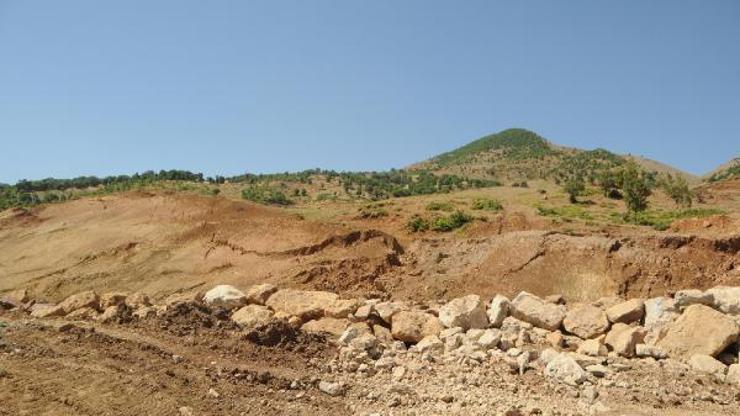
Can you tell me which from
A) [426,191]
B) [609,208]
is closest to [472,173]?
[426,191]

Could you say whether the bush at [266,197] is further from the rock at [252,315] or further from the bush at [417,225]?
the rock at [252,315]

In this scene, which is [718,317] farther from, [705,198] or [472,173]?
[472,173]

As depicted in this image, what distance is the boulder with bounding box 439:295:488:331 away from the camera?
1185 centimetres

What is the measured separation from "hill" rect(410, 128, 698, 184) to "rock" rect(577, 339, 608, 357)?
5355 centimetres

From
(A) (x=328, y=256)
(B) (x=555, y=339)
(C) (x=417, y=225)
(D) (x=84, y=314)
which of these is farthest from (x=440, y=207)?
(D) (x=84, y=314)

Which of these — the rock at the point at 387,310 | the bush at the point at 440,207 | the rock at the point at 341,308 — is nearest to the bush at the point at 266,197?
the bush at the point at 440,207

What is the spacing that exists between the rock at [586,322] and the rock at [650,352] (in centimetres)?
100

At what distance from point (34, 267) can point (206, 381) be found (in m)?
14.9

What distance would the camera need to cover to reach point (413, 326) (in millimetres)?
11719

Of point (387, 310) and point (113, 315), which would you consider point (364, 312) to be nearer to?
point (387, 310)

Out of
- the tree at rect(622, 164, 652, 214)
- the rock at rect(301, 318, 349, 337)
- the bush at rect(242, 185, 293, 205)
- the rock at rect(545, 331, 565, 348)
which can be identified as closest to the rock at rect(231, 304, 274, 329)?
the rock at rect(301, 318, 349, 337)

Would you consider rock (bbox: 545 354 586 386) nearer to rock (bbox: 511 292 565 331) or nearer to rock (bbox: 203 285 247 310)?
rock (bbox: 511 292 565 331)

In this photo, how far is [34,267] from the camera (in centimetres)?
2062

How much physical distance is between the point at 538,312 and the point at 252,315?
6097 millimetres
